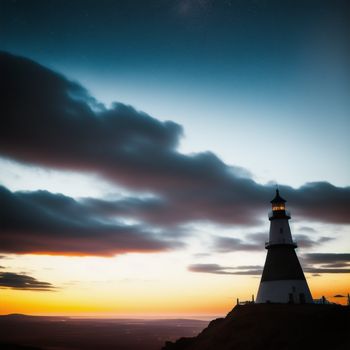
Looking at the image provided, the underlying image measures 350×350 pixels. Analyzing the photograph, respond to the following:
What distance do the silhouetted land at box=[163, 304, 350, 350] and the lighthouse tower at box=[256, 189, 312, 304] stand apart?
2.66m

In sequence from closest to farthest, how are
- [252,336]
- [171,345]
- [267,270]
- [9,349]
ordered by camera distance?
[252,336] → [267,270] → [171,345] → [9,349]

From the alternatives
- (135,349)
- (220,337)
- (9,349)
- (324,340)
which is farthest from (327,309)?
(135,349)

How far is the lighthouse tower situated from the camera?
125ft

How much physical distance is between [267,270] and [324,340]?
12.2 m

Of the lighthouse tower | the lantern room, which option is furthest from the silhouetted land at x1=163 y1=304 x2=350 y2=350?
the lantern room

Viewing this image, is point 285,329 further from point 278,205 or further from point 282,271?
point 278,205

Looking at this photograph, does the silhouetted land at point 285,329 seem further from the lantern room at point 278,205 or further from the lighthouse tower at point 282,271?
the lantern room at point 278,205

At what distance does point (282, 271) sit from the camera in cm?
3912

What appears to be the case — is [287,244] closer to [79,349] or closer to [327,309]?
[327,309]

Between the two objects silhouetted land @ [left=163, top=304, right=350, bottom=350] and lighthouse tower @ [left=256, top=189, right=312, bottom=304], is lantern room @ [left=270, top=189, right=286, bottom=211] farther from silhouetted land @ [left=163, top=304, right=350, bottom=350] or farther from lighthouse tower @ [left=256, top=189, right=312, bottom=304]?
silhouetted land @ [left=163, top=304, right=350, bottom=350]

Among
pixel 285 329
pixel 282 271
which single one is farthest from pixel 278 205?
pixel 285 329

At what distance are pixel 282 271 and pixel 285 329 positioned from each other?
875 cm

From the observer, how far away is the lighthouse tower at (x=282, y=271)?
38.2 m

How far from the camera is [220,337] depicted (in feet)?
119
